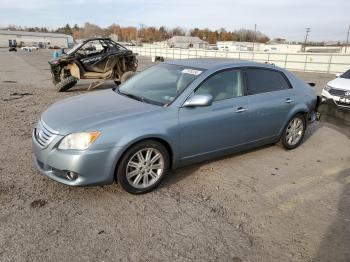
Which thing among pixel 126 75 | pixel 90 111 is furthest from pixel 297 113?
pixel 126 75

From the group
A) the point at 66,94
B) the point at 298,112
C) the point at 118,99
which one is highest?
the point at 118,99

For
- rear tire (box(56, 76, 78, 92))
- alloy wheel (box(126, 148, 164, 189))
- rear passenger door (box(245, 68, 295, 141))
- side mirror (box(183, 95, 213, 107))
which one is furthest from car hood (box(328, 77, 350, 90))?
rear tire (box(56, 76, 78, 92))

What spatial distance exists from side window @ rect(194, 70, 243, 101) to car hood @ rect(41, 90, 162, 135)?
0.79 m

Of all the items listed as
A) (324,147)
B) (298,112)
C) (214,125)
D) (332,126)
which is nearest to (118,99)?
(214,125)

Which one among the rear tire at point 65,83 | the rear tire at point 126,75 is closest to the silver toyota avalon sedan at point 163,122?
the rear tire at point 126,75

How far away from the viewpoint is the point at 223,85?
15.0 ft


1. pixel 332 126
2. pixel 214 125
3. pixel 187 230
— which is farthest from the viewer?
pixel 332 126

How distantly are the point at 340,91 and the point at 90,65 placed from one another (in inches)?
333

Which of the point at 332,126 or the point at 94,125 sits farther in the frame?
the point at 332,126

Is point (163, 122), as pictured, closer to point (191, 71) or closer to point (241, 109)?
point (191, 71)

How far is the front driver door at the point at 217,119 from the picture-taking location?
13.6 ft

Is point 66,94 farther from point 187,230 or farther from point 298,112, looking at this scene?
point 187,230

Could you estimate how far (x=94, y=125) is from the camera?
11.7 feet

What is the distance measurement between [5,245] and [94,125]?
1.41 m
